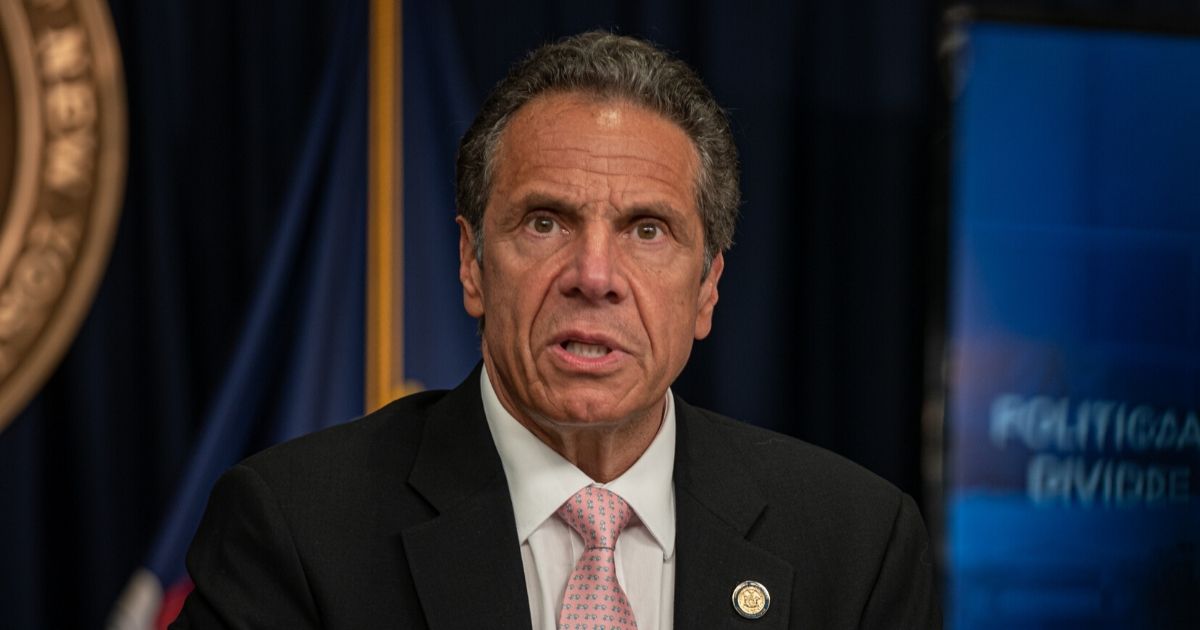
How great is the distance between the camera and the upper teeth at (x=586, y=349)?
179 cm

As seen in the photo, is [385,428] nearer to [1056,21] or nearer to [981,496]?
[981,496]

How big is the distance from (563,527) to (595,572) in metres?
0.09

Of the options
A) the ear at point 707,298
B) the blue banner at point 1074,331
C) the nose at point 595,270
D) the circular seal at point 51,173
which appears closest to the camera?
the nose at point 595,270

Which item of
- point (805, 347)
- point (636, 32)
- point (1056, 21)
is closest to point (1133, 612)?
point (805, 347)

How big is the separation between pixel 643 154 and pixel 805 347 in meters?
2.03

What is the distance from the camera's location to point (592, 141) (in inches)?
72.3

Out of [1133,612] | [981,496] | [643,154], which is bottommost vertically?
[1133,612]

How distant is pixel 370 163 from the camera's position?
3506 millimetres

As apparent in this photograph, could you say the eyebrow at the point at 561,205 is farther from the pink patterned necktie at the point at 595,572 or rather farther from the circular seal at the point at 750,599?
the circular seal at the point at 750,599

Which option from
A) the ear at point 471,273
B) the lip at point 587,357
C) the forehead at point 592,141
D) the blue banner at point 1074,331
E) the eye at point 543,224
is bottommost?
the blue banner at point 1074,331

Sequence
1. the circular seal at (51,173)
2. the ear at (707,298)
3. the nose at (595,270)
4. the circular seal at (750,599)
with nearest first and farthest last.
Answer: the nose at (595,270) → the circular seal at (750,599) → the ear at (707,298) → the circular seal at (51,173)

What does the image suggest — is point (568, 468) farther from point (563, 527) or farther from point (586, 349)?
point (586, 349)

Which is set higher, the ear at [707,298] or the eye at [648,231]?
the eye at [648,231]

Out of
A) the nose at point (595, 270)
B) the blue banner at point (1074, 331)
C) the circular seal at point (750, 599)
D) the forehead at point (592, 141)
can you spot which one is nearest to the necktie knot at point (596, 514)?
the circular seal at point (750, 599)
